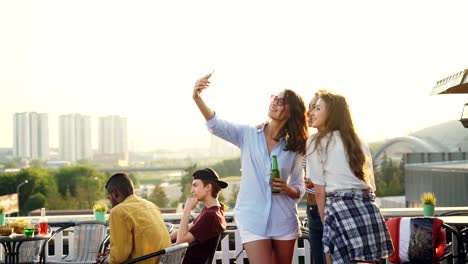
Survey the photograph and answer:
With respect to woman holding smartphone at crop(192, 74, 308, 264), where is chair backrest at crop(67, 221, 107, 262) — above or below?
below

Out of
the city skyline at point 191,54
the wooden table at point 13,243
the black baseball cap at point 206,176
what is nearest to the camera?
the black baseball cap at point 206,176

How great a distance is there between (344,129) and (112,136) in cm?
14362

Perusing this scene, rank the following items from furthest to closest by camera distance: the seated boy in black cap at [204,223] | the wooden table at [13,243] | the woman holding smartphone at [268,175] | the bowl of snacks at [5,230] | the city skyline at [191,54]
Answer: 1. the city skyline at [191,54]
2. the bowl of snacks at [5,230]
3. the wooden table at [13,243]
4. the seated boy in black cap at [204,223]
5. the woman holding smartphone at [268,175]

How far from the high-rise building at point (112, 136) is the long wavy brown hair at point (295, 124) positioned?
141 meters

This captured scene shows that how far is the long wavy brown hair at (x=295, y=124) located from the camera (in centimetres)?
433

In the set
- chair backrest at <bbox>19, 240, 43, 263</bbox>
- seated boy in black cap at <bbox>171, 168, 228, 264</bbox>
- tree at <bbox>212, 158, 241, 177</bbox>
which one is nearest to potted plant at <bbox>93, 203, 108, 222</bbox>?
chair backrest at <bbox>19, 240, 43, 263</bbox>

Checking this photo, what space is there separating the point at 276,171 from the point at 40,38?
13343 cm

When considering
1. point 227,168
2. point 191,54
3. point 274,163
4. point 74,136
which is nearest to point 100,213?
point 274,163

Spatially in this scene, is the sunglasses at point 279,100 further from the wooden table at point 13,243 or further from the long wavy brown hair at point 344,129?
the wooden table at point 13,243

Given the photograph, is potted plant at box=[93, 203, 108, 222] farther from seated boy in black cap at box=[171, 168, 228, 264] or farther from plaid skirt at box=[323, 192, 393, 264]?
plaid skirt at box=[323, 192, 393, 264]

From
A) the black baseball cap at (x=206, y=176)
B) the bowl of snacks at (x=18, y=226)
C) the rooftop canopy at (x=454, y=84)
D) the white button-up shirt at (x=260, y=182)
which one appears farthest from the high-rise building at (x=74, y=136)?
the white button-up shirt at (x=260, y=182)

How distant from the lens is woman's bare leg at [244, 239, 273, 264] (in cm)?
420

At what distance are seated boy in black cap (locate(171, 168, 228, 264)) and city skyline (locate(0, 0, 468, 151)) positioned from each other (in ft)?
169

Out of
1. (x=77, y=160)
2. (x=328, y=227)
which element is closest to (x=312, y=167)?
(x=328, y=227)
